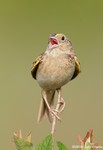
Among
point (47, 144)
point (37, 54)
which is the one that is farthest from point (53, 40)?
point (37, 54)

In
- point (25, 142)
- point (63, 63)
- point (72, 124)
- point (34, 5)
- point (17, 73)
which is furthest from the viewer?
point (34, 5)

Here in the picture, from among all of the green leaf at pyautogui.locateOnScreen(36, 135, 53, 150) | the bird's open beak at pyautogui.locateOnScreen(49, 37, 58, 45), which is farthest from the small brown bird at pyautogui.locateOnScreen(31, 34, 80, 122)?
the green leaf at pyautogui.locateOnScreen(36, 135, 53, 150)

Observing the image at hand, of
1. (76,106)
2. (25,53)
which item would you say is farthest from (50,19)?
(76,106)

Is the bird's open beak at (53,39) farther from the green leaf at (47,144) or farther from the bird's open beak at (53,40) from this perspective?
the green leaf at (47,144)

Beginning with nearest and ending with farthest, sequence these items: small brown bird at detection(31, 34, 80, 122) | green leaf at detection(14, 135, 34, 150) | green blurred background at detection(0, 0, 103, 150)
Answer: green leaf at detection(14, 135, 34, 150) < small brown bird at detection(31, 34, 80, 122) < green blurred background at detection(0, 0, 103, 150)

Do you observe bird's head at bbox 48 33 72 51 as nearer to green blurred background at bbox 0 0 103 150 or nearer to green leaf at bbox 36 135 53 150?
green leaf at bbox 36 135 53 150

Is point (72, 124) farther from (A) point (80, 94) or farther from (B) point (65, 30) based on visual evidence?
(B) point (65, 30)
